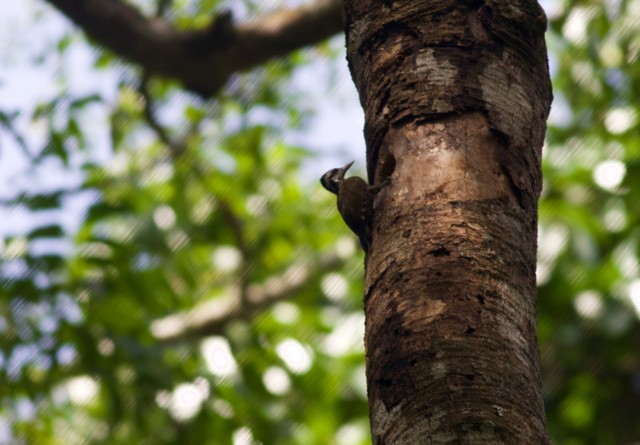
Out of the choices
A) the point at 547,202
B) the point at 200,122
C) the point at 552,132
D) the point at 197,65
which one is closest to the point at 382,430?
the point at 547,202

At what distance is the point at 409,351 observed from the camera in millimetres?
1548

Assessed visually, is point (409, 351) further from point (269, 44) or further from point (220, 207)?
point (220, 207)

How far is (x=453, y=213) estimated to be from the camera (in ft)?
5.59

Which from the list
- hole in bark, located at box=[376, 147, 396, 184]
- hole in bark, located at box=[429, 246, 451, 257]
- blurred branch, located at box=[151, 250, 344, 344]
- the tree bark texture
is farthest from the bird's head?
blurred branch, located at box=[151, 250, 344, 344]

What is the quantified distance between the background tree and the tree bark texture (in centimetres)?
271

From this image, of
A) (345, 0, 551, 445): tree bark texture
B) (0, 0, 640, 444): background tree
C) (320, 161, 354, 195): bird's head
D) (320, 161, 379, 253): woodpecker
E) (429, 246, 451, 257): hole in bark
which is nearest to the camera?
(345, 0, 551, 445): tree bark texture

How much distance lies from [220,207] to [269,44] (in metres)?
1.37

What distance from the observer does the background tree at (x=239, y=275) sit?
4.62 m

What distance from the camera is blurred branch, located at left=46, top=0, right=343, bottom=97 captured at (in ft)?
16.5

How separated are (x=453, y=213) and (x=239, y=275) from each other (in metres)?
4.36

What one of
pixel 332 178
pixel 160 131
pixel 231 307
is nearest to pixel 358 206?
pixel 332 178

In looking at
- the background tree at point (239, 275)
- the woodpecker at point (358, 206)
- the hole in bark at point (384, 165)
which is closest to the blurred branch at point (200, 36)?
the background tree at point (239, 275)

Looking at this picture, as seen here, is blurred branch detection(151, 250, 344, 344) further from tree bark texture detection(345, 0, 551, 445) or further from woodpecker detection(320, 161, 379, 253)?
tree bark texture detection(345, 0, 551, 445)

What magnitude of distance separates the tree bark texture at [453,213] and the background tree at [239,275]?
2715 millimetres
